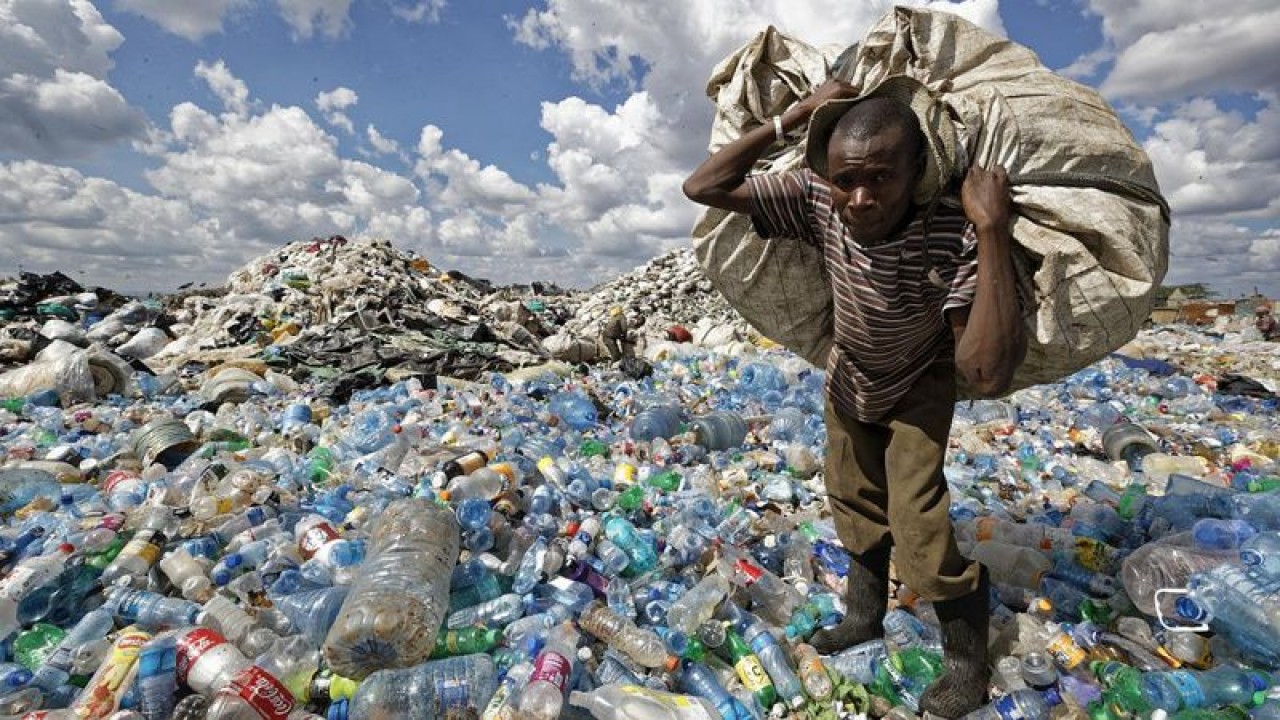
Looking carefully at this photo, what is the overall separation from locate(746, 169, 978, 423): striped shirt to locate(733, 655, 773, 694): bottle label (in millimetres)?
906

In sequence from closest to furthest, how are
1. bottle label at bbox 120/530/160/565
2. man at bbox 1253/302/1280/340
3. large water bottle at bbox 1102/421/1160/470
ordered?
bottle label at bbox 120/530/160/565 < large water bottle at bbox 1102/421/1160/470 < man at bbox 1253/302/1280/340

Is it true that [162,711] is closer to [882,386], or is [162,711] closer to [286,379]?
[882,386]

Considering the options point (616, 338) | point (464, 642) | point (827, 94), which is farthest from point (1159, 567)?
point (616, 338)

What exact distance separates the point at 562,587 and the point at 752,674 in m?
0.76

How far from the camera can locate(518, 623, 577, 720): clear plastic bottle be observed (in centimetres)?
182

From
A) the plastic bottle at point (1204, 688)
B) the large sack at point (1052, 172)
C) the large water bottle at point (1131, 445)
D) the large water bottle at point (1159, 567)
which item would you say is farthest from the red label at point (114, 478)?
the large water bottle at point (1131, 445)

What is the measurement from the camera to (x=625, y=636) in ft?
7.32

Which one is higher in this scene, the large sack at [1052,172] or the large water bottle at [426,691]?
the large sack at [1052,172]

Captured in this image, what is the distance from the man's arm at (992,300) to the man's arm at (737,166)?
599 mm

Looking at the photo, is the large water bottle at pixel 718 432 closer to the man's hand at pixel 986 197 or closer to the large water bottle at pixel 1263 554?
the large water bottle at pixel 1263 554

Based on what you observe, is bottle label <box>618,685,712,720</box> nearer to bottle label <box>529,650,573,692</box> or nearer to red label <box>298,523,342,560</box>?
bottle label <box>529,650,573,692</box>

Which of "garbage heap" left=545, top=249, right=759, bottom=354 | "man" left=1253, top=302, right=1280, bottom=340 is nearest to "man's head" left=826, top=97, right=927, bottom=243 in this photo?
"garbage heap" left=545, top=249, right=759, bottom=354

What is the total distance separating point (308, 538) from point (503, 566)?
82cm

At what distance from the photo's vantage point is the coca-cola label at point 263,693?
68.7 inches
